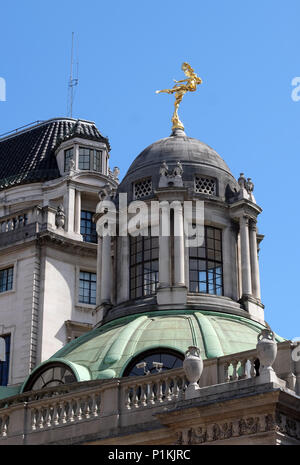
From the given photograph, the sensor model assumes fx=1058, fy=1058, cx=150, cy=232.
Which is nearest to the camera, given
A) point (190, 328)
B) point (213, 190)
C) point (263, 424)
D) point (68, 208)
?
point (263, 424)

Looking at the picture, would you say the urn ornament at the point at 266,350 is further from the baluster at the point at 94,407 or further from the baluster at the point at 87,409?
the baluster at the point at 87,409

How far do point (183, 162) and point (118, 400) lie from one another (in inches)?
556

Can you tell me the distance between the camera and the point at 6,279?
53.1 m

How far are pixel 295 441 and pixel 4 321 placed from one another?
2967 cm

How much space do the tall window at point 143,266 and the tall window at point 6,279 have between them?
14794 mm

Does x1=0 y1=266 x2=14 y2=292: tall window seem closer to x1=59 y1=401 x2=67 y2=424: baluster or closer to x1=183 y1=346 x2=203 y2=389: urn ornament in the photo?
x1=59 y1=401 x2=67 y2=424: baluster

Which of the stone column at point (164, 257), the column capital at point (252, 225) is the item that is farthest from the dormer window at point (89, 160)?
the stone column at point (164, 257)

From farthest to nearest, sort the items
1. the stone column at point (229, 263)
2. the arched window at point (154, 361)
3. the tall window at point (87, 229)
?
the tall window at point (87, 229)
the stone column at point (229, 263)
the arched window at point (154, 361)

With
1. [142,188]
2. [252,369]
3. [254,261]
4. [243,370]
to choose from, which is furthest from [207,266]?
[252,369]

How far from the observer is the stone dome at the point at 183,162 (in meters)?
39.8

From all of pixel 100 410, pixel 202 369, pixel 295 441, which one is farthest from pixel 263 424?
pixel 100 410

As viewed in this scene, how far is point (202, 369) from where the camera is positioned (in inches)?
1054

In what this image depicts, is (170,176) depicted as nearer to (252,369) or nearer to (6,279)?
(252,369)

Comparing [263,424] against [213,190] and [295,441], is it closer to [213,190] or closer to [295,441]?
[295,441]
